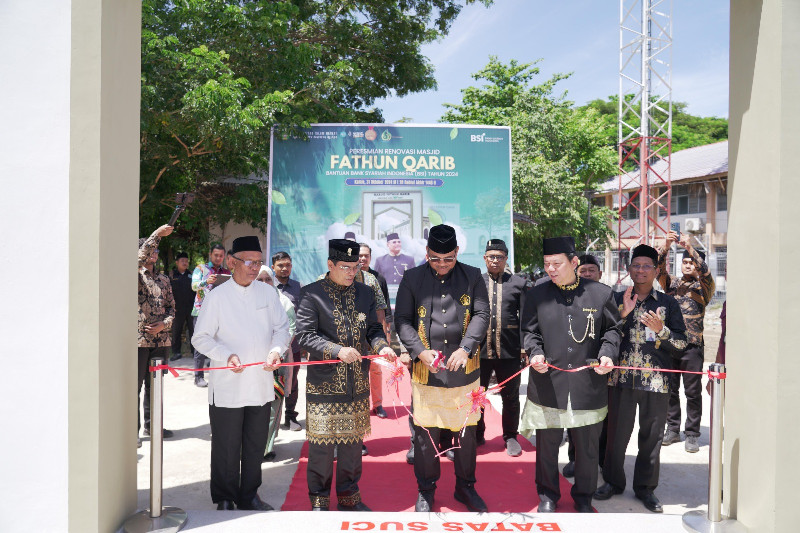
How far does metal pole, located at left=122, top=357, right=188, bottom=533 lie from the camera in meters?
3.30

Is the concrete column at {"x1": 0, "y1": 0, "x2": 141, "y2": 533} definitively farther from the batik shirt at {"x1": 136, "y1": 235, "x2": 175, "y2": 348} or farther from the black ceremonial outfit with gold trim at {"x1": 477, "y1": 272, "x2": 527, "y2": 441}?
the black ceremonial outfit with gold trim at {"x1": 477, "y1": 272, "x2": 527, "y2": 441}

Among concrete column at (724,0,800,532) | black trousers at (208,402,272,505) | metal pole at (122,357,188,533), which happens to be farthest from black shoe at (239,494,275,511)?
concrete column at (724,0,800,532)

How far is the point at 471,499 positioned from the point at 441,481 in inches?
24.5

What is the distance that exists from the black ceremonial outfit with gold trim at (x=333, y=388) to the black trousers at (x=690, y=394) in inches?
127

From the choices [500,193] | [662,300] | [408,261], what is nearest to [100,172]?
[662,300]

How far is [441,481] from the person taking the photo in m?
4.51

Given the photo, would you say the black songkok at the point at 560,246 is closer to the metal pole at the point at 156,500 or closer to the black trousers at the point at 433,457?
the black trousers at the point at 433,457

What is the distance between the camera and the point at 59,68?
120 inches

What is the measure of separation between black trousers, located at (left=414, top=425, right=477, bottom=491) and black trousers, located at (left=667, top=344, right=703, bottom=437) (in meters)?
2.45

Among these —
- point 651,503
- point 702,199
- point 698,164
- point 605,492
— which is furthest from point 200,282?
point 698,164

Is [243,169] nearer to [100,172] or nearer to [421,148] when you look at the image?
[421,148]

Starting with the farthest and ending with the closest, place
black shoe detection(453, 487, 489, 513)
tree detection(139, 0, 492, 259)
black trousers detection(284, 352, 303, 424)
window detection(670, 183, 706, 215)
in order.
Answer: window detection(670, 183, 706, 215)
tree detection(139, 0, 492, 259)
black trousers detection(284, 352, 303, 424)
black shoe detection(453, 487, 489, 513)

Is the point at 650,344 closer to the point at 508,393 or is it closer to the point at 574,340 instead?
the point at 574,340

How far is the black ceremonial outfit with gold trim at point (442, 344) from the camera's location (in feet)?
12.8
